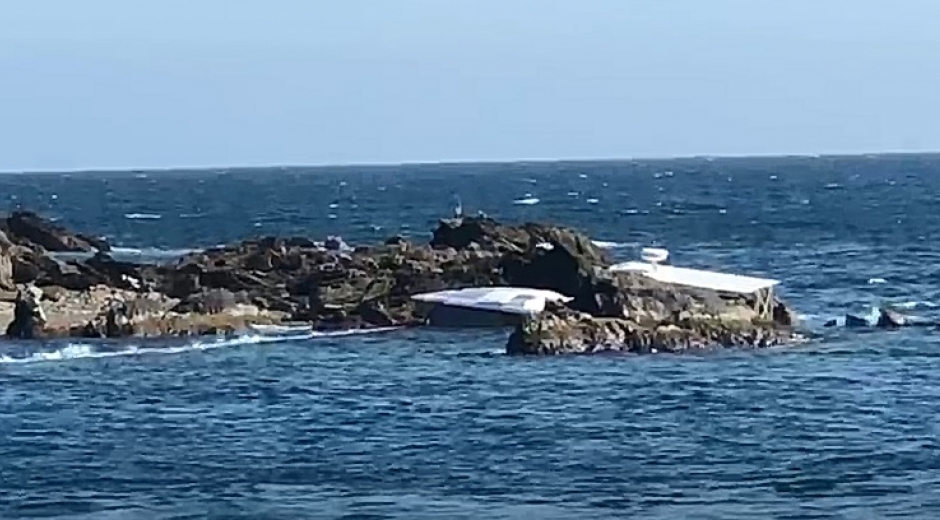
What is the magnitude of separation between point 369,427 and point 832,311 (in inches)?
950

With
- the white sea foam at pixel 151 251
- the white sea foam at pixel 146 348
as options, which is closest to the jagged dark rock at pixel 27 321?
the white sea foam at pixel 146 348

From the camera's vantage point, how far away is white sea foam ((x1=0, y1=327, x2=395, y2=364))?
156 ft

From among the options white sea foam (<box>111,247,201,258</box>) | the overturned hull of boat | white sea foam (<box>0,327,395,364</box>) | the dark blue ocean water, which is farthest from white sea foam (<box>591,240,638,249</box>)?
white sea foam (<box>0,327,395,364</box>)

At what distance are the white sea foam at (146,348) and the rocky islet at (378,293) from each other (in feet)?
4.64

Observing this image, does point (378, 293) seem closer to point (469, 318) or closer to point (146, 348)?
point (469, 318)

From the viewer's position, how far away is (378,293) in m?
56.8

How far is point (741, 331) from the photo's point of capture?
4781 centimetres

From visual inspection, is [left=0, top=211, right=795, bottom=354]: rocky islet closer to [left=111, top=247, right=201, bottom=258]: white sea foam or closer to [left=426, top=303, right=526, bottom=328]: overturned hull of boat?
[left=426, top=303, right=526, bottom=328]: overturned hull of boat

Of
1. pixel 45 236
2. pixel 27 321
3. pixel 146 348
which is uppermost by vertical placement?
pixel 27 321

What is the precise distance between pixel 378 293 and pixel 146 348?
895cm

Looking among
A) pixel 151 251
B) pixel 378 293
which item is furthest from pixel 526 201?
pixel 378 293

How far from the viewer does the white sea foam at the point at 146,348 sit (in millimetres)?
47594

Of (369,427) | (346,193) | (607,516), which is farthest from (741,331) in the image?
(346,193)

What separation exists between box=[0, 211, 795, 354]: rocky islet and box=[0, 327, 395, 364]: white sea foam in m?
1.41
